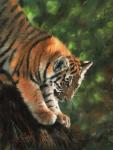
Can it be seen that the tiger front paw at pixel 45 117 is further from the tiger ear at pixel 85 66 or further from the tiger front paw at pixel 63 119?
the tiger ear at pixel 85 66

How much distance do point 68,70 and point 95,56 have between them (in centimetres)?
30

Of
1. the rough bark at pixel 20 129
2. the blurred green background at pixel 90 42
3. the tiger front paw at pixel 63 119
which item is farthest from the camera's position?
the blurred green background at pixel 90 42

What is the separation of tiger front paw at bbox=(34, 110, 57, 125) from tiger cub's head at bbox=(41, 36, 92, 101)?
108mm

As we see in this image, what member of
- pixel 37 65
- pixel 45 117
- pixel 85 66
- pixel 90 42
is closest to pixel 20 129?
pixel 45 117

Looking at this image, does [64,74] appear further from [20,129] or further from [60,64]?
[20,129]

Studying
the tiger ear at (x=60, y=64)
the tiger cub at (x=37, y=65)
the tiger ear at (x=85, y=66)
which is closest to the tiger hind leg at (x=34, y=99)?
the tiger cub at (x=37, y=65)

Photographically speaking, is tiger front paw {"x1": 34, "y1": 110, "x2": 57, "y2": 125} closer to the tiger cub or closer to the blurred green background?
the tiger cub

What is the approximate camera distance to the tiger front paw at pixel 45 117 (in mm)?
2004

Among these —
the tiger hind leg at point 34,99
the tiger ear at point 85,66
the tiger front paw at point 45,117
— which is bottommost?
the tiger ear at point 85,66

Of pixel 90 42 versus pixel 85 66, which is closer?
pixel 85 66

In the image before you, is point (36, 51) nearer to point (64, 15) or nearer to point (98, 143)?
point (64, 15)

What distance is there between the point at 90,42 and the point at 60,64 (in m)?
0.34

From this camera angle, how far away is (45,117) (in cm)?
200

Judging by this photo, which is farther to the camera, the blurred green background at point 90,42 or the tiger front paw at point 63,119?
the blurred green background at point 90,42
